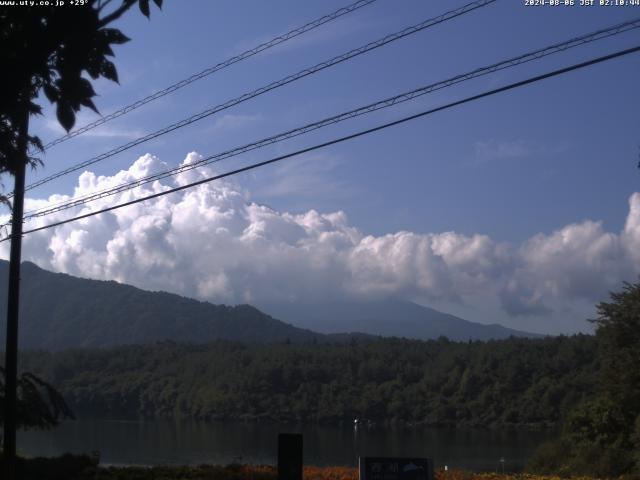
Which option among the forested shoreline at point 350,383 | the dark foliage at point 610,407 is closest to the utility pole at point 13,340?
the dark foliage at point 610,407

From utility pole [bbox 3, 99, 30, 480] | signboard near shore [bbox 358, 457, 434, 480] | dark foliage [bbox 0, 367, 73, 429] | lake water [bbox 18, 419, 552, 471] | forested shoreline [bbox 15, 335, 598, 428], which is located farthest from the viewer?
forested shoreline [bbox 15, 335, 598, 428]

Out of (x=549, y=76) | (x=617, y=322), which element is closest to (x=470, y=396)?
(x=617, y=322)

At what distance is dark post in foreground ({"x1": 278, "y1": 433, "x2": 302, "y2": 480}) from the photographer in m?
11.9

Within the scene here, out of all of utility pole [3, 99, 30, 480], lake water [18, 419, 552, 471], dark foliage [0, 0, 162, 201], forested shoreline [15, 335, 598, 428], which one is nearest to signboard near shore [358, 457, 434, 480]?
dark foliage [0, 0, 162, 201]

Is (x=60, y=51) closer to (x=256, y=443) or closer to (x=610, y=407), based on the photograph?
(x=610, y=407)

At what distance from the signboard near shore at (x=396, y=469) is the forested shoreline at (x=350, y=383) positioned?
2003 inches

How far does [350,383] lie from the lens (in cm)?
7694

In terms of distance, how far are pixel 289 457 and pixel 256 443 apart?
34.9 metres

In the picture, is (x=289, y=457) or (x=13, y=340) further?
(x=13, y=340)

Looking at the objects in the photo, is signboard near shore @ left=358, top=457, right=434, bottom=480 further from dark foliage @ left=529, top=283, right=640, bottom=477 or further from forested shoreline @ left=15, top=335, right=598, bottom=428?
forested shoreline @ left=15, top=335, right=598, bottom=428

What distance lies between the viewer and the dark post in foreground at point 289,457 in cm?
1187

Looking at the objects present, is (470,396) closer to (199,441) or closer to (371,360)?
(371,360)

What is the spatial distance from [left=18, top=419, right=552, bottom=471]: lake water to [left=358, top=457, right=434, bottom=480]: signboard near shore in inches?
655

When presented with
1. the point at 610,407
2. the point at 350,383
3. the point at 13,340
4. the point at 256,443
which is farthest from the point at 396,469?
the point at 350,383
